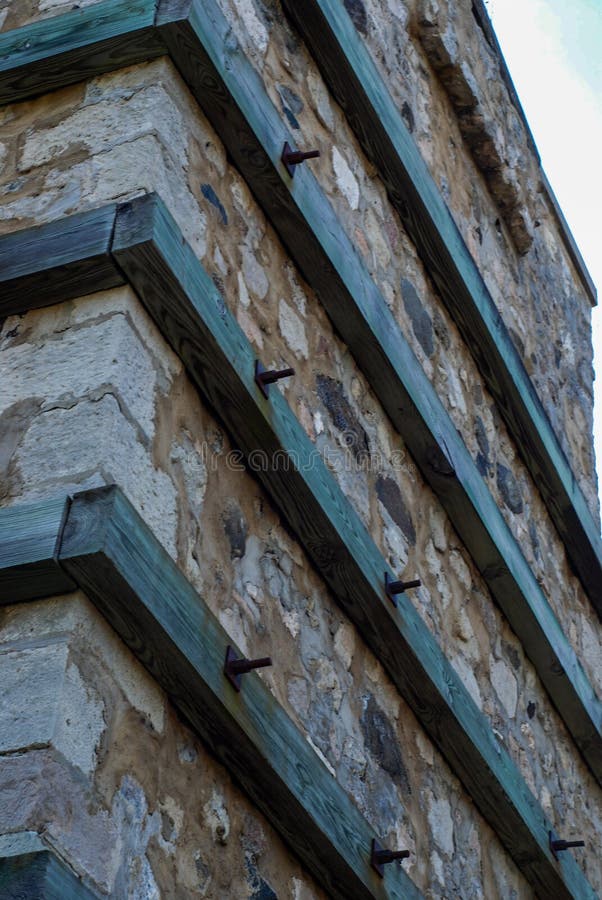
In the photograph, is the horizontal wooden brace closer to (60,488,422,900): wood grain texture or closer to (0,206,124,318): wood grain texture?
(0,206,124,318): wood grain texture

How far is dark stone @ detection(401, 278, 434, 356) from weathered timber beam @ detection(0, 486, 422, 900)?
1733 millimetres

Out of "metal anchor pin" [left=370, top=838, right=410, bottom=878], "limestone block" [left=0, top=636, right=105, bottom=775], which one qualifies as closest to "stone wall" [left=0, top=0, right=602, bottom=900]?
"limestone block" [left=0, top=636, right=105, bottom=775]

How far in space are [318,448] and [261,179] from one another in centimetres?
70

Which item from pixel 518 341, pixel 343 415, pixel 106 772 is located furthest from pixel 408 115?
pixel 106 772

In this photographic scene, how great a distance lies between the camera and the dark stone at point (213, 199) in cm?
354

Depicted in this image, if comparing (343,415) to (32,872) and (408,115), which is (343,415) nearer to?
(408,115)

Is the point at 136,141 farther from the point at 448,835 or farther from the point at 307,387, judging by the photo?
the point at 448,835

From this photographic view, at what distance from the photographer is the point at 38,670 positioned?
100 inches

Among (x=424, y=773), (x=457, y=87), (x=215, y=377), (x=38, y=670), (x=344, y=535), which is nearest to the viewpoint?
(x=38, y=670)

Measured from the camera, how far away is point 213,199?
3.57 meters

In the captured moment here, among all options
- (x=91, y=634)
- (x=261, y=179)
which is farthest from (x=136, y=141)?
(x=91, y=634)

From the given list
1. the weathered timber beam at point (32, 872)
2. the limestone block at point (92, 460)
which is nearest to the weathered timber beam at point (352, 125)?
the limestone block at point (92, 460)
